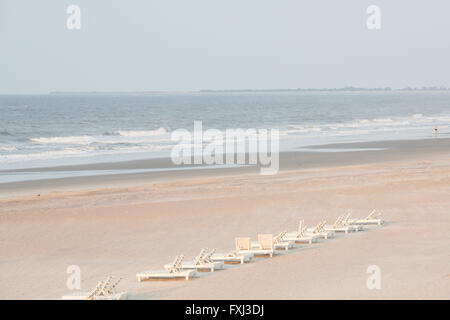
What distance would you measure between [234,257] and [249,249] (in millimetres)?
663

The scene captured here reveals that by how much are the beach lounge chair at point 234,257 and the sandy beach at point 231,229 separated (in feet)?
0.78

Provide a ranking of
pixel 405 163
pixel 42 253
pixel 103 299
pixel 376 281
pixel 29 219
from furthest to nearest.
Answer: pixel 405 163, pixel 29 219, pixel 42 253, pixel 376 281, pixel 103 299

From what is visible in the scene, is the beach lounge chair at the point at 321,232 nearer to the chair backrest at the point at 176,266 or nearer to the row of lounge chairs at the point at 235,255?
the row of lounge chairs at the point at 235,255

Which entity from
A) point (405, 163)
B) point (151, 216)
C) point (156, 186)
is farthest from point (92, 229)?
point (405, 163)

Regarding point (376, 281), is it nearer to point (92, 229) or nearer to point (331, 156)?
point (92, 229)

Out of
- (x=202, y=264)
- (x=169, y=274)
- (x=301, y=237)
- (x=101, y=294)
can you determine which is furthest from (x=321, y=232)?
(x=101, y=294)

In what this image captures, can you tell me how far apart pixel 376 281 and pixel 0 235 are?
9384 mm

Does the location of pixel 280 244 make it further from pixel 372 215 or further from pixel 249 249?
pixel 372 215

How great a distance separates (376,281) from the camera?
10859mm

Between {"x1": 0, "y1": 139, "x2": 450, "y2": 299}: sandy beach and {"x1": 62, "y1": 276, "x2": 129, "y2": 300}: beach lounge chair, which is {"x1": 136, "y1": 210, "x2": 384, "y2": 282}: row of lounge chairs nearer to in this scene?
{"x1": 0, "y1": 139, "x2": 450, "y2": 299}: sandy beach

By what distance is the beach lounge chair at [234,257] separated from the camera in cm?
1294

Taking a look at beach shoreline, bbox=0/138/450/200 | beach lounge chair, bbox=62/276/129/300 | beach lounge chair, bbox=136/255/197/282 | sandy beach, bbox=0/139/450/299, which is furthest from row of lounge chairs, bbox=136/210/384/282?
beach shoreline, bbox=0/138/450/200

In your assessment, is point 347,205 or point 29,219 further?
point 347,205

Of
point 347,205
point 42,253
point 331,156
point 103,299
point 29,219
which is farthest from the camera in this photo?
point 331,156
